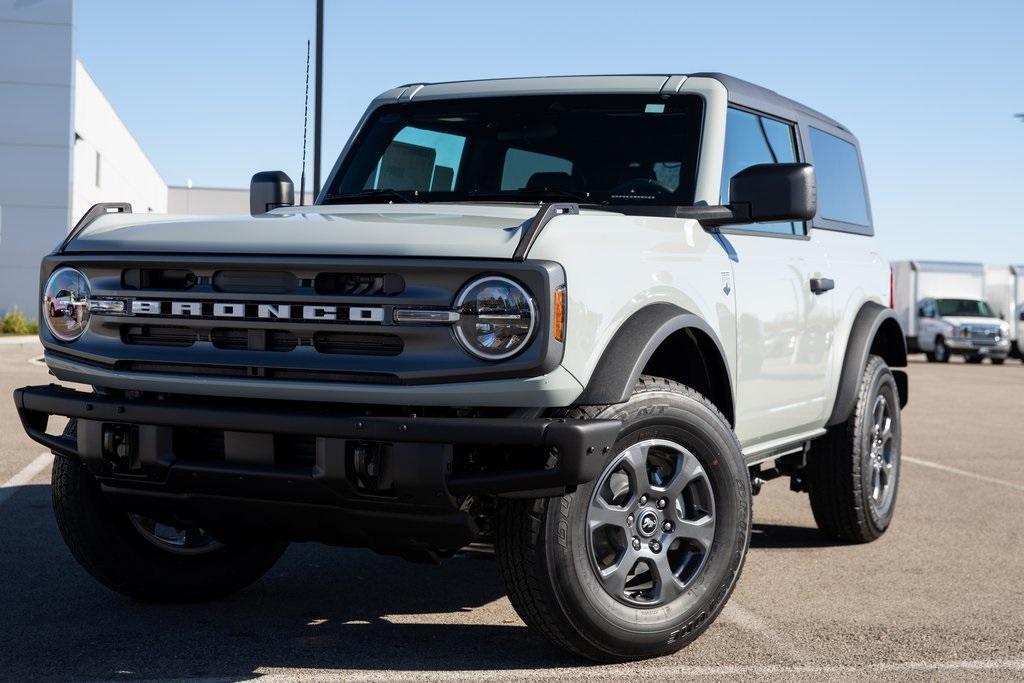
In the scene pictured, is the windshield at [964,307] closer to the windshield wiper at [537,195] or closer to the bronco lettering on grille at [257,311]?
the windshield wiper at [537,195]

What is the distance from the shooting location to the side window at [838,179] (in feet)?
21.2

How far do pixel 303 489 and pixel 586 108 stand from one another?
2313 mm

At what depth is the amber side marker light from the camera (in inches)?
148

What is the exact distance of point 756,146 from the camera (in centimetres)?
568

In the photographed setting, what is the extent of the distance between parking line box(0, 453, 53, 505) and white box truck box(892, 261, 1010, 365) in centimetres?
3022

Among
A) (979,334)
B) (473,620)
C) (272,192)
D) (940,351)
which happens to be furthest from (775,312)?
(940,351)

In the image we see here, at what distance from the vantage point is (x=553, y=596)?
3918 mm

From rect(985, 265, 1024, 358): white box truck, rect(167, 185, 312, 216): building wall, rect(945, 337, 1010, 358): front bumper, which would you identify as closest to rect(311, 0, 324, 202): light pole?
rect(945, 337, 1010, 358): front bumper

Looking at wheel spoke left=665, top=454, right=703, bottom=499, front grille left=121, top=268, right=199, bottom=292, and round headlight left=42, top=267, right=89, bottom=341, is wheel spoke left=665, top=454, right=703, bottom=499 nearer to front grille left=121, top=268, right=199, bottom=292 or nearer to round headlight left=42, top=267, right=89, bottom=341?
front grille left=121, top=268, right=199, bottom=292

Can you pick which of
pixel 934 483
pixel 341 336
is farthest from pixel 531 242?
pixel 934 483

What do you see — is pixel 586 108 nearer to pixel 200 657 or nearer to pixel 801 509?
pixel 200 657

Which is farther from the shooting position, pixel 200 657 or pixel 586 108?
pixel 586 108

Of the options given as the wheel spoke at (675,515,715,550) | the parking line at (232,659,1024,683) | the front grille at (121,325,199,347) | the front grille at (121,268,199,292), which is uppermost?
the front grille at (121,268,199,292)

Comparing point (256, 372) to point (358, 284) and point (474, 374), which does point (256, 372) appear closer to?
point (358, 284)
